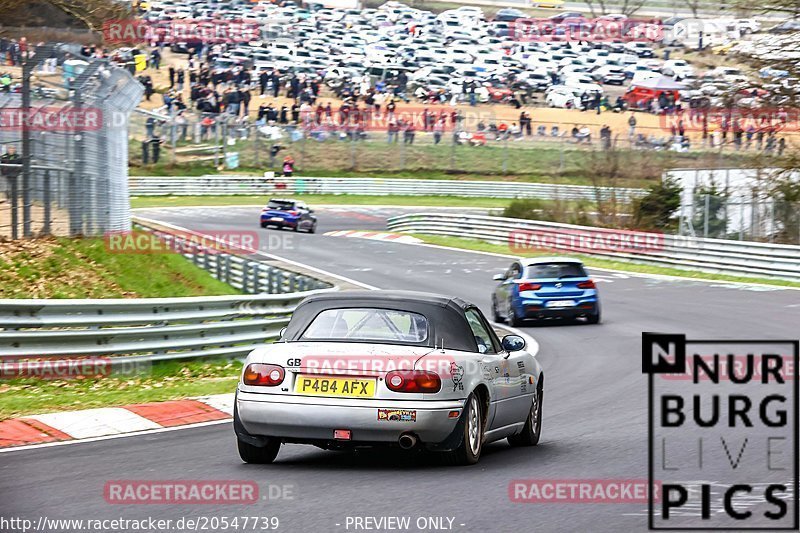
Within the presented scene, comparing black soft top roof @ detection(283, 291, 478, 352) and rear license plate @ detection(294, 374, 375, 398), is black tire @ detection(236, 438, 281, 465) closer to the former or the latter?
rear license plate @ detection(294, 374, 375, 398)

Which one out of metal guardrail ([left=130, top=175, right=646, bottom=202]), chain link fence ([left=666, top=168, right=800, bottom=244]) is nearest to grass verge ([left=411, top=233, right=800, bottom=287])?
chain link fence ([left=666, top=168, right=800, bottom=244])

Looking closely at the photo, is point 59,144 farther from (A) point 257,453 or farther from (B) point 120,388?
(A) point 257,453

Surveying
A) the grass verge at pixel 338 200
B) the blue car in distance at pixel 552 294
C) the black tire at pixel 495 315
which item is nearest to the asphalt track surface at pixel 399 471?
the blue car in distance at pixel 552 294

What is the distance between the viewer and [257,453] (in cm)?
852

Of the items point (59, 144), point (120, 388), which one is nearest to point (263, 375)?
point (120, 388)

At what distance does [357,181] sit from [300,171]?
2.93 m

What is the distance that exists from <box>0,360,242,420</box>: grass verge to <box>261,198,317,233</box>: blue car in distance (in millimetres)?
29454

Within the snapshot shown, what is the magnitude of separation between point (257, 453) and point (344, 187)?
174ft

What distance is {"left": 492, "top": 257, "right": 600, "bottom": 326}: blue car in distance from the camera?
2283 centimetres

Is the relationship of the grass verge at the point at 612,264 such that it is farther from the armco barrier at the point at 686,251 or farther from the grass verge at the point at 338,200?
the grass verge at the point at 338,200

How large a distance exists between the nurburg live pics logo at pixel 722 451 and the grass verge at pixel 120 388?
195 inches

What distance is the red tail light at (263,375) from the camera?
8.24 meters

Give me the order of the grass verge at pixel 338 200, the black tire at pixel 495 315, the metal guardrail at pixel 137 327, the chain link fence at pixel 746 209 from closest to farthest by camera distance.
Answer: the metal guardrail at pixel 137 327, the black tire at pixel 495 315, the chain link fence at pixel 746 209, the grass verge at pixel 338 200

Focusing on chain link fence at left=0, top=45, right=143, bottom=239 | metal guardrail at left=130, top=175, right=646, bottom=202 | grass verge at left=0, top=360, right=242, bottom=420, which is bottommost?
metal guardrail at left=130, top=175, right=646, bottom=202
